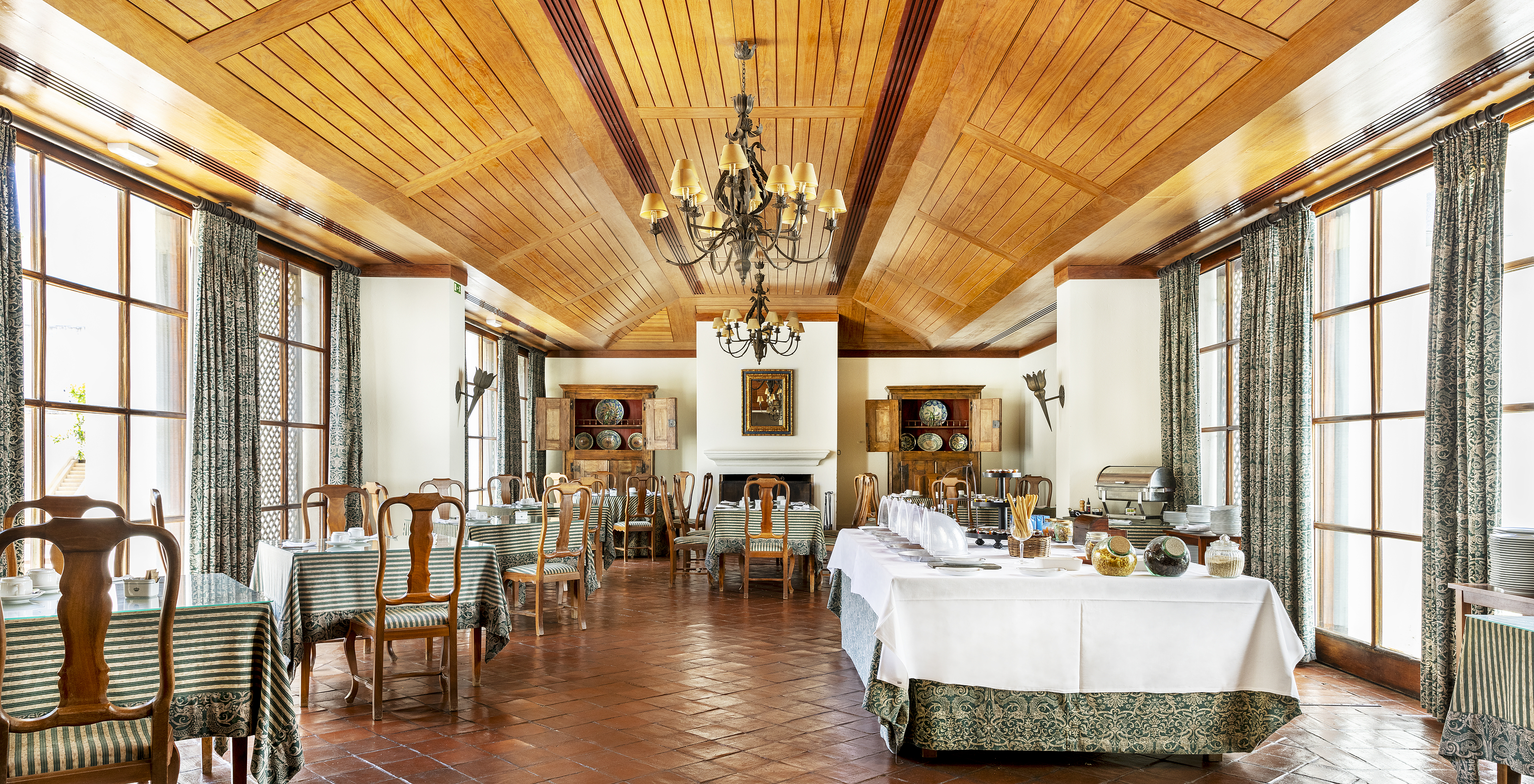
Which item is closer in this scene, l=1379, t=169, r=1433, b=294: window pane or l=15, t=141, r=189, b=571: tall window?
l=15, t=141, r=189, b=571: tall window

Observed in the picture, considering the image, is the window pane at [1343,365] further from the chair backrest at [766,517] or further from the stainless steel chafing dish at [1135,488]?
the chair backrest at [766,517]

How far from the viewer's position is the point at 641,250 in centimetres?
895

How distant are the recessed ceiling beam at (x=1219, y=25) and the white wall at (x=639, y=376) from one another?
404 inches

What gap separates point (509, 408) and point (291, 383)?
14.8ft

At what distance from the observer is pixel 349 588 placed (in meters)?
4.42

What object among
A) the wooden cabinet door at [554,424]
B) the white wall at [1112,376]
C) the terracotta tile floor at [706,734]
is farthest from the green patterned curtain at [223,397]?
the wooden cabinet door at [554,424]

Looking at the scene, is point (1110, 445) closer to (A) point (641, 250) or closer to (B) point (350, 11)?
(A) point (641, 250)

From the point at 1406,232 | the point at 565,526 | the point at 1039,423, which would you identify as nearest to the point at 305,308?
the point at 565,526

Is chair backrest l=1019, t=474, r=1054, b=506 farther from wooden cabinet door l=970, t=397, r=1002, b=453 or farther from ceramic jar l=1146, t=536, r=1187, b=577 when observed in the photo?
ceramic jar l=1146, t=536, r=1187, b=577

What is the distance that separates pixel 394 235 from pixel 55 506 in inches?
136

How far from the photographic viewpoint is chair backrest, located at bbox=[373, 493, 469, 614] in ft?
13.5

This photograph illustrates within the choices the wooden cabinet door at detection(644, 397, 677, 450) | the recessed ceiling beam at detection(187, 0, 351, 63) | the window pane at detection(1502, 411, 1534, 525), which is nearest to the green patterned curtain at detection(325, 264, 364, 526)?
the recessed ceiling beam at detection(187, 0, 351, 63)

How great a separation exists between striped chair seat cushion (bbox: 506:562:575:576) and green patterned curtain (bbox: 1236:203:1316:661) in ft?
14.8

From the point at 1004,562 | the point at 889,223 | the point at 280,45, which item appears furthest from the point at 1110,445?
the point at 280,45
